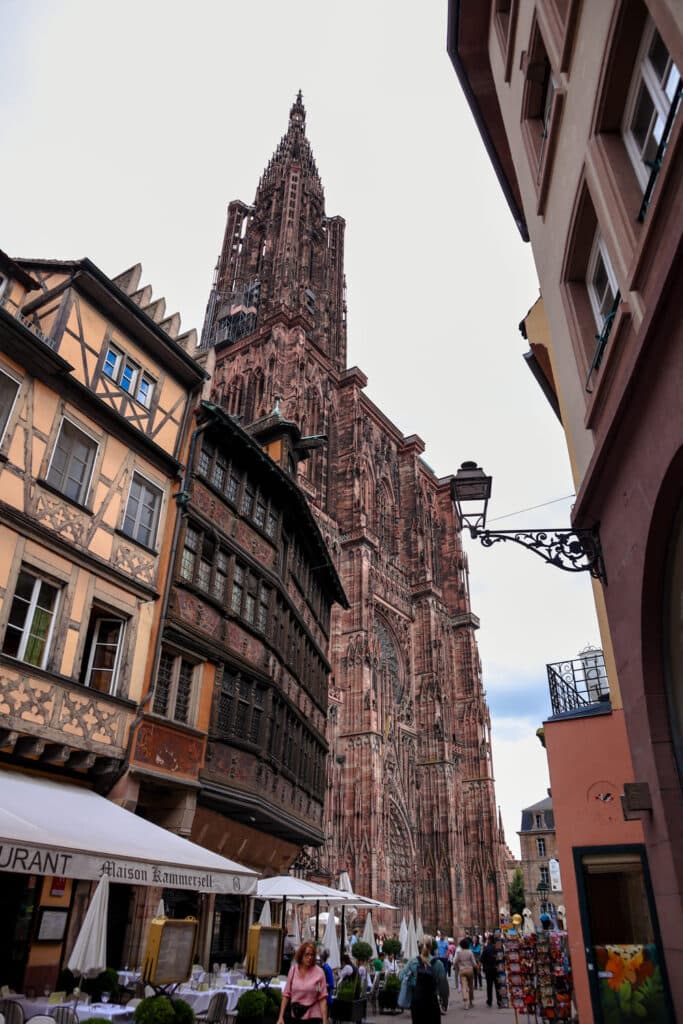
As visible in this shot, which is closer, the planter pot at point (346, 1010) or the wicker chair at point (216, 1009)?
the wicker chair at point (216, 1009)

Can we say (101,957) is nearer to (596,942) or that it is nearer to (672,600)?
(596,942)

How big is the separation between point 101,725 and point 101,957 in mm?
3726

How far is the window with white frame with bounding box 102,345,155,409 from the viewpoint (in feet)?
40.3

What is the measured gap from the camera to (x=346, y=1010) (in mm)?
11227

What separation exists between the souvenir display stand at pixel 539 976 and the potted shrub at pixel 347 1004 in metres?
2.54

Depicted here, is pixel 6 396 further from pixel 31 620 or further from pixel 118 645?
pixel 118 645

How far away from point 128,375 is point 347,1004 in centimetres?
1098

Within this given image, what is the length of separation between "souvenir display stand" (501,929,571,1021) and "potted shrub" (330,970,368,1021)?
2.54 m

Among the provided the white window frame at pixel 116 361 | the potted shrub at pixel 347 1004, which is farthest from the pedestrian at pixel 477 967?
the white window frame at pixel 116 361

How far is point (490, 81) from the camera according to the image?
10500mm

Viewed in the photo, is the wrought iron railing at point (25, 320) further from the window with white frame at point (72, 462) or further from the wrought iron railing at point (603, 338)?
the wrought iron railing at point (603, 338)

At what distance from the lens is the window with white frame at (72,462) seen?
10711 millimetres

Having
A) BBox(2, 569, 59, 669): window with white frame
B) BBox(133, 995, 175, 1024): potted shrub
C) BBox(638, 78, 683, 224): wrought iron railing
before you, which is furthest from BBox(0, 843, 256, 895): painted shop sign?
BBox(638, 78, 683, 224): wrought iron railing

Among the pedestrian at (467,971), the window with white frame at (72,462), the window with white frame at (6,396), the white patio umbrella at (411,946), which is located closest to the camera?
the window with white frame at (6,396)
